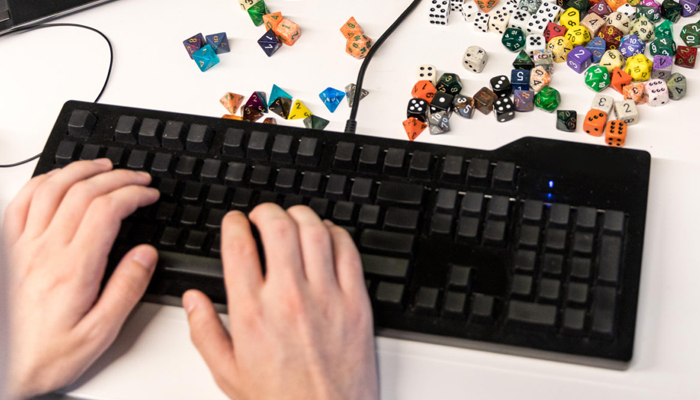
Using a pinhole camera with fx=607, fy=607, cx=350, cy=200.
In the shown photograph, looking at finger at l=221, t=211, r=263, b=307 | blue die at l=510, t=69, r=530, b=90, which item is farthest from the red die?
finger at l=221, t=211, r=263, b=307

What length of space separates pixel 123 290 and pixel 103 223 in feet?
0.27

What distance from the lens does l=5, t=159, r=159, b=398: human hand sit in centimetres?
67

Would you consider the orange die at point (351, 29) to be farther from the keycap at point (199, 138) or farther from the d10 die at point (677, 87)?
the d10 die at point (677, 87)

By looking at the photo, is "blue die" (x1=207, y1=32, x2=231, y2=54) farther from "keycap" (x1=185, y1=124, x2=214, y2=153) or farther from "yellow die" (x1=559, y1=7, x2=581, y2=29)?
"yellow die" (x1=559, y1=7, x2=581, y2=29)

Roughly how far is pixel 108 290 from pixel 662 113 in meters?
0.78

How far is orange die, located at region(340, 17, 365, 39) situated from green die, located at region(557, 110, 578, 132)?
0.32m

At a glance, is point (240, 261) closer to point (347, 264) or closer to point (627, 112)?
point (347, 264)

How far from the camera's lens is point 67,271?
686 mm

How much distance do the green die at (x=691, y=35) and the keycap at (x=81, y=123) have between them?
0.87 meters

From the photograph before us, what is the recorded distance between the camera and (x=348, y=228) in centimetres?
72

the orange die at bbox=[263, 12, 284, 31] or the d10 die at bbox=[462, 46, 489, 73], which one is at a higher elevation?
the orange die at bbox=[263, 12, 284, 31]

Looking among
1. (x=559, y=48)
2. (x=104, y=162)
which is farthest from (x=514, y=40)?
(x=104, y=162)

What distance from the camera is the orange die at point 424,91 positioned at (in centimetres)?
89

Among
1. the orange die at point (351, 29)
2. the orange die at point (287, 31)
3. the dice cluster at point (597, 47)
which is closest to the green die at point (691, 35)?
the dice cluster at point (597, 47)
